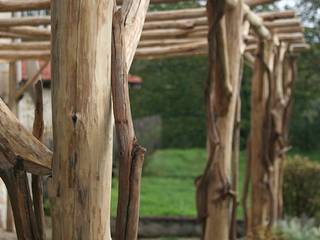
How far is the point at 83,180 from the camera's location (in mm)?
1712

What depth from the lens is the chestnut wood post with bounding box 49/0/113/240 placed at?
1.71m

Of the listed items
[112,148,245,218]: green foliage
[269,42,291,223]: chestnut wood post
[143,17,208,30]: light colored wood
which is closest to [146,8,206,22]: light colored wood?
[143,17,208,30]: light colored wood

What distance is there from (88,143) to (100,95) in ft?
0.40

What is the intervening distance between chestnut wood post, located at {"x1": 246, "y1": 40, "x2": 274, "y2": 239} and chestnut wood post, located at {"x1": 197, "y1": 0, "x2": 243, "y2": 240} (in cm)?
226

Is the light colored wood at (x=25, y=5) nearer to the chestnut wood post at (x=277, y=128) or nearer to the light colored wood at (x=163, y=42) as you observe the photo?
the light colored wood at (x=163, y=42)

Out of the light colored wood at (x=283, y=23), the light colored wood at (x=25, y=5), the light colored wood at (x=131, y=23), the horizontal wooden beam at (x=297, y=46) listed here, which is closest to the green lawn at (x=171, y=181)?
the horizontal wooden beam at (x=297, y=46)

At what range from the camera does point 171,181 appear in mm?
15523

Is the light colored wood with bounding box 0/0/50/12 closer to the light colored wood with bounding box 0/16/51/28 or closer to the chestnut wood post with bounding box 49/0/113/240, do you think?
the light colored wood with bounding box 0/16/51/28

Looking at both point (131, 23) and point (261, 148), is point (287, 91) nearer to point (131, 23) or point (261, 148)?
point (261, 148)

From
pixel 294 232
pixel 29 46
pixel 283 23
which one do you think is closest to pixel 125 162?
pixel 29 46

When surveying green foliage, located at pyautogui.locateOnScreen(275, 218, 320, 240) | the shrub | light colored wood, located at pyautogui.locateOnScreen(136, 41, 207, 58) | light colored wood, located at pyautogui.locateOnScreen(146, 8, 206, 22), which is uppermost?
light colored wood, located at pyautogui.locateOnScreen(146, 8, 206, 22)

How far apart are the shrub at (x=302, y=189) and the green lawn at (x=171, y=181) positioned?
1.80 m

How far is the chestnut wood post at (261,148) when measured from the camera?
646 cm

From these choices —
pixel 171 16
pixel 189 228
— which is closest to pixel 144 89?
pixel 189 228
